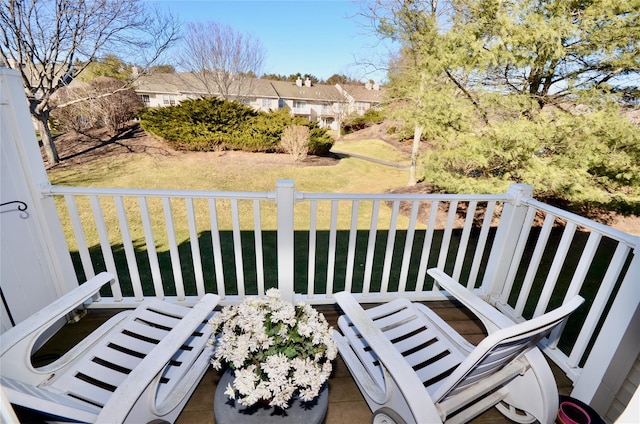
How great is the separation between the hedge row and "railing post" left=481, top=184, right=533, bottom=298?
9.76 meters

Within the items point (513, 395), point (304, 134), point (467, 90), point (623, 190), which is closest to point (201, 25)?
point (304, 134)

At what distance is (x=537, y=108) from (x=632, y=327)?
3.87 meters

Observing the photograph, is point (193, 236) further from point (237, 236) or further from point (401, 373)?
point (401, 373)

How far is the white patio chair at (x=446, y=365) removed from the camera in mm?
1136

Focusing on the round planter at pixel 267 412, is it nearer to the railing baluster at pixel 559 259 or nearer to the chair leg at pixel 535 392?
the chair leg at pixel 535 392

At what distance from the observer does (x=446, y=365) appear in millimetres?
1561

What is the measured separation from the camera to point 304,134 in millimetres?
11047

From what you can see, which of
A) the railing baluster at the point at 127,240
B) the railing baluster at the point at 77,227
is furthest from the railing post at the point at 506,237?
the railing baluster at the point at 77,227

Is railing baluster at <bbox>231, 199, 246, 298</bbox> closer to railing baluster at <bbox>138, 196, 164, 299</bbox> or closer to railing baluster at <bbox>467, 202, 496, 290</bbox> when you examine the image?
railing baluster at <bbox>138, 196, 164, 299</bbox>

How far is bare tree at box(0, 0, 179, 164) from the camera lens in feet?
23.9

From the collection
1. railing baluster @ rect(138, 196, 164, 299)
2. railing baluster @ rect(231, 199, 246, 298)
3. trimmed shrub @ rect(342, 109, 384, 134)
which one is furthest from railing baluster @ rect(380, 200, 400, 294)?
trimmed shrub @ rect(342, 109, 384, 134)

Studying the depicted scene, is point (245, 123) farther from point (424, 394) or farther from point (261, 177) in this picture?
point (424, 394)

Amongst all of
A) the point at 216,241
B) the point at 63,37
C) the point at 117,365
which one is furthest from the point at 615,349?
the point at 63,37

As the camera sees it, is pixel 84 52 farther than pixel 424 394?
Yes
